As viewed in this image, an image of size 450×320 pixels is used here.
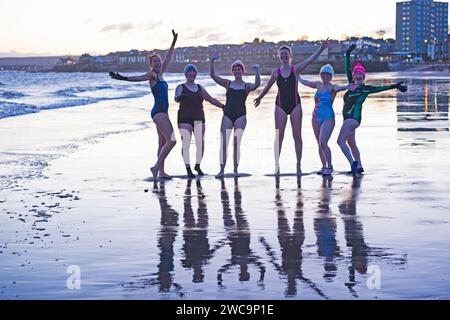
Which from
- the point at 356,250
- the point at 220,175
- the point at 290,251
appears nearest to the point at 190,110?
the point at 220,175

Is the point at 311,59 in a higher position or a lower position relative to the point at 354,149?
higher

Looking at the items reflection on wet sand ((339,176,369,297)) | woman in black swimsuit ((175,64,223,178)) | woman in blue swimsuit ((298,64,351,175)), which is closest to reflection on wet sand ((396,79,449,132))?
woman in blue swimsuit ((298,64,351,175))

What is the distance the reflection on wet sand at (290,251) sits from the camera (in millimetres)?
5270

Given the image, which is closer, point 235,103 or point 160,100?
point 160,100

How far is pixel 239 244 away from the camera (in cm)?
656

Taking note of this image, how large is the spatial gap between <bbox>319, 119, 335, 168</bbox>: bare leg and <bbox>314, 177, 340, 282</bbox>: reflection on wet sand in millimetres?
1806

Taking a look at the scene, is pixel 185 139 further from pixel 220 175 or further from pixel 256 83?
pixel 256 83

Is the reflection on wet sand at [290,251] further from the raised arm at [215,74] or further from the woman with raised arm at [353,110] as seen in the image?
the raised arm at [215,74]

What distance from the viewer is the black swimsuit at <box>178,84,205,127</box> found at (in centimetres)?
1107

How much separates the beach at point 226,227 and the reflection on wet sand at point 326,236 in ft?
0.06

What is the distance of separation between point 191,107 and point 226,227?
4.04 meters

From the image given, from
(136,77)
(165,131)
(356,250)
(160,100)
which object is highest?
(136,77)

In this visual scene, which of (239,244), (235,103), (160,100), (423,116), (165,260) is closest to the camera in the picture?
(165,260)
